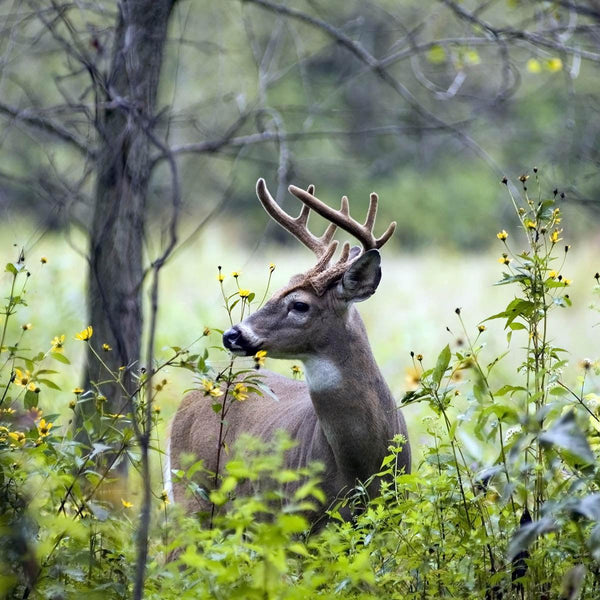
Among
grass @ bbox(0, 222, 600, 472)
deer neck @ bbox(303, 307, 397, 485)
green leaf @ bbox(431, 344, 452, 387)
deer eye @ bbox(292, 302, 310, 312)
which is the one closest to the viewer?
green leaf @ bbox(431, 344, 452, 387)

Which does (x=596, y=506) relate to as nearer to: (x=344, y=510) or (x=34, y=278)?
(x=344, y=510)

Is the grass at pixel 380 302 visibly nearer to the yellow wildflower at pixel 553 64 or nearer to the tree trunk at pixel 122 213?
the tree trunk at pixel 122 213

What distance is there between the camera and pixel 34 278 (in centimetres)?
1123

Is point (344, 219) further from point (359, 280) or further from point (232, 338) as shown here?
point (232, 338)

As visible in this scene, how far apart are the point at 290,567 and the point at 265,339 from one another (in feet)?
7.12

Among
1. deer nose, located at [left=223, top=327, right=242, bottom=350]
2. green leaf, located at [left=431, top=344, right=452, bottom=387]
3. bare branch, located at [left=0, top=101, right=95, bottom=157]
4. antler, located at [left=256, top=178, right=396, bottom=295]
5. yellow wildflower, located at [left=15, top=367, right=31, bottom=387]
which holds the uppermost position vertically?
bare branch, located at [left=0, top=101, right=95, bottom=157]

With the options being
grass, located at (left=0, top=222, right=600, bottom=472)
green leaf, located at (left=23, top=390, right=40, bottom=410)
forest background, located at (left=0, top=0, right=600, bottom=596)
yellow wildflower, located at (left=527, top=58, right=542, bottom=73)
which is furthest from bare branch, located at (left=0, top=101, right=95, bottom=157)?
yellow wildflower, located at (left=527, top=58, right=542, bottom=73)

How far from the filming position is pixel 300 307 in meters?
5.20

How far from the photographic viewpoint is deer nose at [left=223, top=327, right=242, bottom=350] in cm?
500

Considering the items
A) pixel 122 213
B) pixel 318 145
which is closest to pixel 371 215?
pixel 122 213

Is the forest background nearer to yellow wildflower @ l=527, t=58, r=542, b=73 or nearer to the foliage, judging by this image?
yellow wildflower @ l=527, t=58, r=542, b=73

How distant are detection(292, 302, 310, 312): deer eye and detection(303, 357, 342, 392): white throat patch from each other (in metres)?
0.27

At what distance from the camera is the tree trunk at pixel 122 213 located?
539 centimetres

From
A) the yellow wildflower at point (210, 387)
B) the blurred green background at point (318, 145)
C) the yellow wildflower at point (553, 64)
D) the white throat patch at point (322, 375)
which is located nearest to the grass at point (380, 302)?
the blurred green background at point (318, 145)
